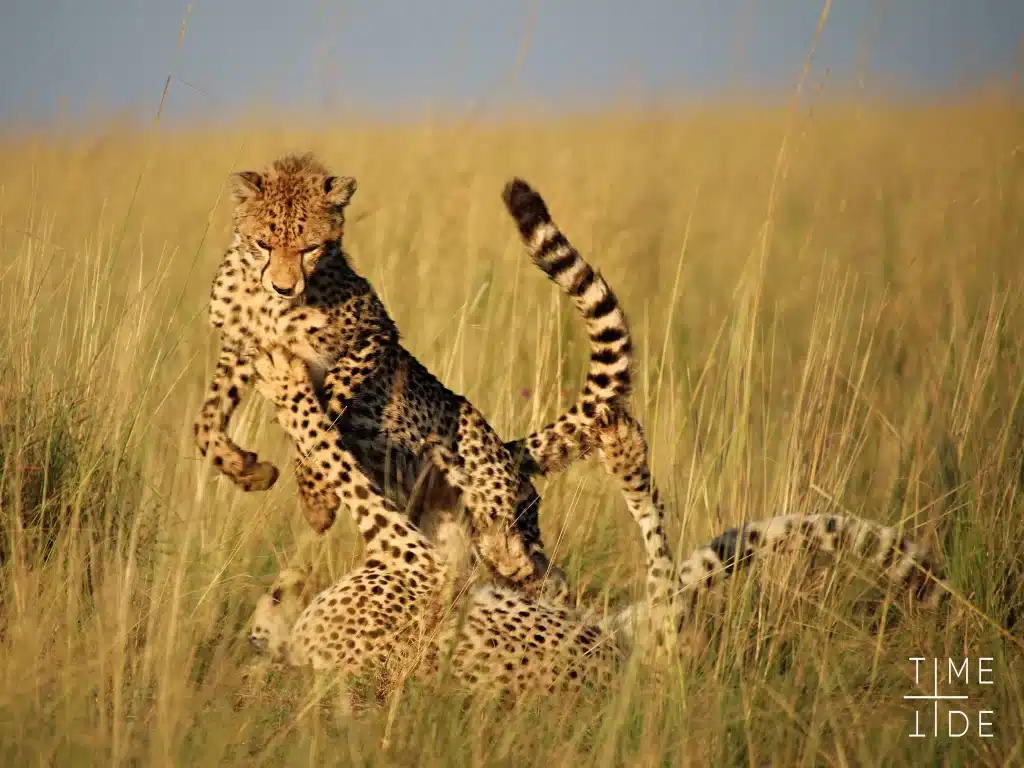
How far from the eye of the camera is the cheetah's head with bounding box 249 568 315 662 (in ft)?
10.5

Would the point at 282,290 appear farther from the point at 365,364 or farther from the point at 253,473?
the point at 253,473

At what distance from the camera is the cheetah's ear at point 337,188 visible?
3.76 meters

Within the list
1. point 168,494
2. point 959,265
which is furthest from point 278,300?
point 959,265

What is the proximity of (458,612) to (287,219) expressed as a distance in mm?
1220

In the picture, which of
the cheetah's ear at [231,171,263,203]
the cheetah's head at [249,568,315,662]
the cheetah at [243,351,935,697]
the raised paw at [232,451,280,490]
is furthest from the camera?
the cheetah's ear at [231,171,263,203]

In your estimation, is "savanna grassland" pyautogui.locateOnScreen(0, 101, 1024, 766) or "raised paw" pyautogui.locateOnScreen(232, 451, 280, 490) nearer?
"savanna grassland" pyautogui.locateOnScreen(0, 101, 1024, 766)

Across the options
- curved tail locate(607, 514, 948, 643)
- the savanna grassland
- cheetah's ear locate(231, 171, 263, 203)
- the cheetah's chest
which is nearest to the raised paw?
the savanna grassland

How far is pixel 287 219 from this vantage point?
3654 millimetres

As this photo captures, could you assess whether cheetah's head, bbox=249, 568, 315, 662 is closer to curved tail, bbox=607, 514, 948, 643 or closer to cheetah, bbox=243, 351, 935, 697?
cheetah, bbox=243, 351, 935, 697

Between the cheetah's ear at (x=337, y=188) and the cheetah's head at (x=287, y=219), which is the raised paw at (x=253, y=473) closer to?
the cheetah's head at (x=287, y=219)

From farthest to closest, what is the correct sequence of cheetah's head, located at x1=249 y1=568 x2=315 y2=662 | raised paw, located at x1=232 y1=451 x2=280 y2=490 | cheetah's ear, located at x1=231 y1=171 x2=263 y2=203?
cheetah's ear, located at x1=231 y1=171 x2=263 y2=203 → raised paw, located at x1=232 y1=451 x2=280 y2=490 → cheetah's head, located at x1=249 y1=568 x2=315 y2=662

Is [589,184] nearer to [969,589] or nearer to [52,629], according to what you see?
[969,589]

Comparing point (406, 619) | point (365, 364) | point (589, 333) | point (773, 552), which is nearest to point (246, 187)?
point (365, 364)

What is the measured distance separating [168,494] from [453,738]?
129cm
